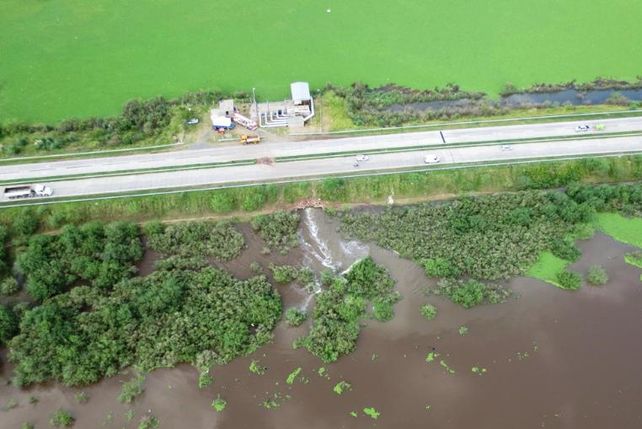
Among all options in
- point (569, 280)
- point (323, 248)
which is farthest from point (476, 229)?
point (323, 248)

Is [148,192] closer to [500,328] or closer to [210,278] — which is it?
[210,278]

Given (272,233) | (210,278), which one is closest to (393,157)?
(272,233)

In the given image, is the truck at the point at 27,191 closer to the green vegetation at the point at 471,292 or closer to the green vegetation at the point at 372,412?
the green vegetation at the point at 372,412

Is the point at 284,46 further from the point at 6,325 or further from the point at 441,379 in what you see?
the point at 441,379

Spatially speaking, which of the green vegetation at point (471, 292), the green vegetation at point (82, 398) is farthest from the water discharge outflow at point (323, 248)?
the green vegetation at point (82, 398)

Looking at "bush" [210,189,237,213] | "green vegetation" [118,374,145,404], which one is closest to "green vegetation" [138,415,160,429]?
"green vegetation" [118,374,145,404]

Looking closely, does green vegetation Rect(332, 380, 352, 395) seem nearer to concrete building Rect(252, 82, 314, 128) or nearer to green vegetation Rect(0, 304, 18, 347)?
green vegetation Rect(0, 304, 18, 347)
